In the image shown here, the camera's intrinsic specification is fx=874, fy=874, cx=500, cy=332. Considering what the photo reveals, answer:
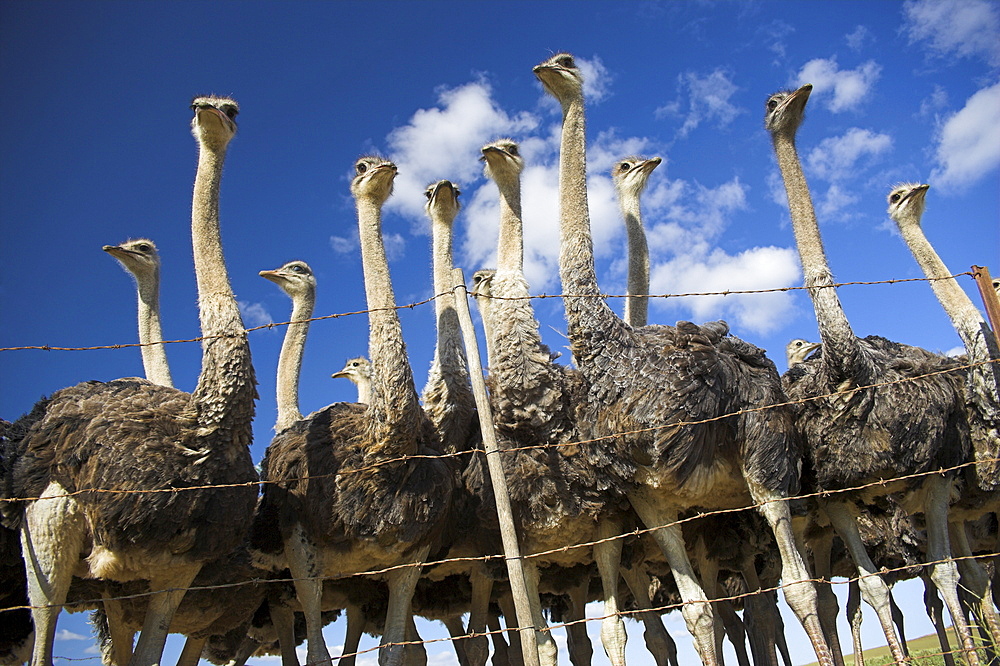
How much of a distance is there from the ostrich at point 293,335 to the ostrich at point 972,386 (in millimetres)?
7253

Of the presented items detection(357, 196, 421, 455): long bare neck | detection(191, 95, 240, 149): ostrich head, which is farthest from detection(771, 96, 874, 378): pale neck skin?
detection(191, 95, 240, 149): ostrich head

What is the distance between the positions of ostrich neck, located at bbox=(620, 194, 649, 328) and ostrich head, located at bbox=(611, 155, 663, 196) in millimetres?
109

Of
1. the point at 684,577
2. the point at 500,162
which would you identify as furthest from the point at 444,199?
the point at 684,577

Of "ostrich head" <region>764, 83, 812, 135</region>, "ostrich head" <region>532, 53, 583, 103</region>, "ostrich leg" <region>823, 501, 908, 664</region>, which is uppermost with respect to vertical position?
"ostrich head" <region>532, 53, 583, 103</region>

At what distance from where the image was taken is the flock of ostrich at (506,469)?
20.9ft

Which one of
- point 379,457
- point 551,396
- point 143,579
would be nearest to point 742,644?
point 551,396

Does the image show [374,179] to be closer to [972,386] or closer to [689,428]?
[689,428]

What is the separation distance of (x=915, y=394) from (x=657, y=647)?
11.2 feet

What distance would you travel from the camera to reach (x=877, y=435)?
761 centimetres

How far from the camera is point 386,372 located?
25.1 feet

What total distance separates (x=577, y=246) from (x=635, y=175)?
11.0 feet

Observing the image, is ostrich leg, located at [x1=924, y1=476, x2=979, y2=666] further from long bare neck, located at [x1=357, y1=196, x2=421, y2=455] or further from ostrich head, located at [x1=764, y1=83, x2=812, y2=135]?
long bare neck, located at [x1=357, y1=196, x2=421, y2=455]

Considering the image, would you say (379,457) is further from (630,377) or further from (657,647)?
(657,647)

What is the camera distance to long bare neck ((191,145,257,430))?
261 inches
